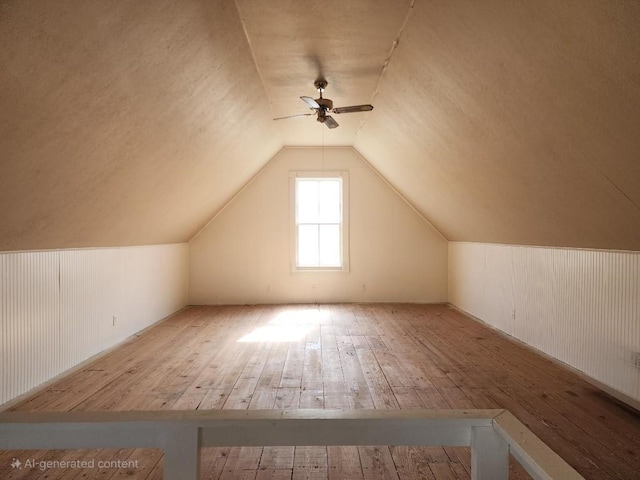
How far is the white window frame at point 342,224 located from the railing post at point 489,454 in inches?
250

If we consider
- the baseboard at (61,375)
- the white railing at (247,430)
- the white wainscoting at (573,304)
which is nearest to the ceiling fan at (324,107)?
the white wainscoting at (573,304)

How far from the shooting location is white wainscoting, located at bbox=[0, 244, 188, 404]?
2.90 metres

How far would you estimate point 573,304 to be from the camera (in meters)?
3.59

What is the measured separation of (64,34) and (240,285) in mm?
5509

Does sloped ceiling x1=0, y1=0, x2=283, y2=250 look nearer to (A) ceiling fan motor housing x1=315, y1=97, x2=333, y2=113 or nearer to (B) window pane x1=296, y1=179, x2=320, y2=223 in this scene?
(A) ceiling fan motor housing x1=315, y1=97, x2=333, y2=113

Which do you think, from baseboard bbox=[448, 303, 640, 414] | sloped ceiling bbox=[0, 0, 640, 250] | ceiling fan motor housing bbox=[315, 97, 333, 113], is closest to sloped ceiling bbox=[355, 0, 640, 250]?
sloped ceiling bbox=[0, 0, 640, 250]

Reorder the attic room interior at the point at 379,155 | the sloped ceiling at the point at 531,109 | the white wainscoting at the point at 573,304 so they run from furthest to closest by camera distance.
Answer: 1. the white wainscoting at the point at 573,304
2. the attic room interior at the point at 379,155
3. the sloped ceiling at the point at 531,109

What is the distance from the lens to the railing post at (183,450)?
29.2 inches

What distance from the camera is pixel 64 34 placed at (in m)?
1.90

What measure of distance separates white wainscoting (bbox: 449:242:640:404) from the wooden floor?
0.70ft

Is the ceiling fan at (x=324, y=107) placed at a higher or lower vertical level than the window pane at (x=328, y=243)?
higher

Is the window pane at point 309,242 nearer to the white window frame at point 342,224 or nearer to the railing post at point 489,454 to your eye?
the white window frame at point 342,224

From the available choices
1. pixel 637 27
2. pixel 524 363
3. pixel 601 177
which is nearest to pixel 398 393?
pixel 524 363

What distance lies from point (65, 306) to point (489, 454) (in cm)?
389
